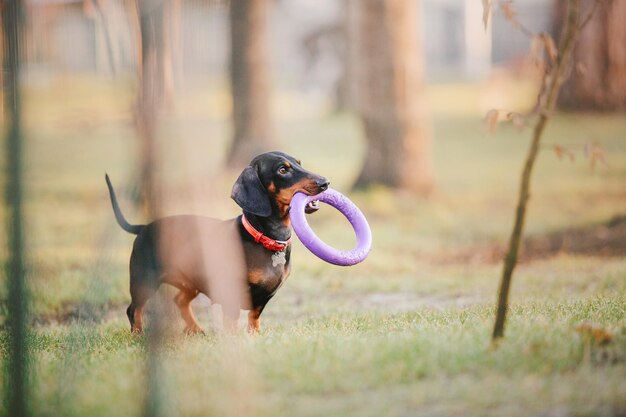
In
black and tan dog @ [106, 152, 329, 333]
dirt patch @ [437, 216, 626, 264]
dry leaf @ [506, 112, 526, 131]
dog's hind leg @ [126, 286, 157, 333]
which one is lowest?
dirt patch @ [437, 216, 626, 264]

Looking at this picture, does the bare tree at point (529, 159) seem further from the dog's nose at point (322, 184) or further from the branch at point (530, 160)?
the dog's nose at point (322, 184)

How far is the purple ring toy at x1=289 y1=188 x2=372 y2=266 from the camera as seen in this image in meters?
5.05

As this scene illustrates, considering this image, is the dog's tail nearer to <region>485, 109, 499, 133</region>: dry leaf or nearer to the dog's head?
Result: the dog's head

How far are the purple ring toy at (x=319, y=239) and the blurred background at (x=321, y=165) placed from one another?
0.51 meters

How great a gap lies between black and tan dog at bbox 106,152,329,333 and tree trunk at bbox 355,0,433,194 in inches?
277

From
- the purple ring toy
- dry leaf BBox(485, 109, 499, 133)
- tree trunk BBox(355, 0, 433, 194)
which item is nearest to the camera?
dry leaf BBox(485, 109, 499, 133)

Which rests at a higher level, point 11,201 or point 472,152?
point 11,201

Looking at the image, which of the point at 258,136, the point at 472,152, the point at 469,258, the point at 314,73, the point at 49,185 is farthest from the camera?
the point at 314,73

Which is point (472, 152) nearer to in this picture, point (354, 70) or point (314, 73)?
point (354, 70)

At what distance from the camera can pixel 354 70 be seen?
41.6 ft

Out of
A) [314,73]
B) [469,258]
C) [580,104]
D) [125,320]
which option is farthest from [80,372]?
[314,73]

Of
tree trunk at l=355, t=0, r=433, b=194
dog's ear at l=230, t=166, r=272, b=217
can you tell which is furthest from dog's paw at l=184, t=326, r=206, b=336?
tree trunk at l=355, t=0, r=433, b=194

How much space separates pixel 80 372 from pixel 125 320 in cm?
184

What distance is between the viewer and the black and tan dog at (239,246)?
16.7ft
